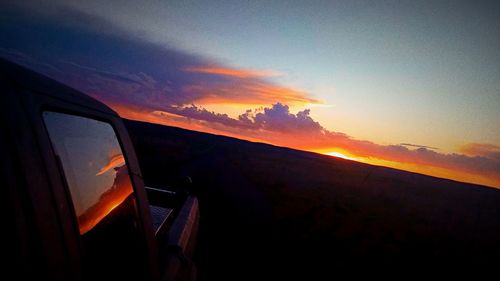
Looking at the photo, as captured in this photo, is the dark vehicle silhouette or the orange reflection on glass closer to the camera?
the dark vehicle silhouette

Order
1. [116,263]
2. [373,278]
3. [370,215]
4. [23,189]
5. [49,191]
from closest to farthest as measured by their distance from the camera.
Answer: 1. [23,189]
2. [49,191]
3. [116,263]
4. [373,278]
5. [370,215]

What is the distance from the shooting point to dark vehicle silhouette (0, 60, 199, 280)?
36.4 inches

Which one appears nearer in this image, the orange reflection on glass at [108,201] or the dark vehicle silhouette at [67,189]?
the dark vehicle silhouette at [67,189]

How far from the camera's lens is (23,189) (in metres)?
0.94

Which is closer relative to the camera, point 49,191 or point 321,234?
point 49,191

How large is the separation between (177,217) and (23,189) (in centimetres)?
278

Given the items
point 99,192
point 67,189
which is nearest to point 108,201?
point 99,192

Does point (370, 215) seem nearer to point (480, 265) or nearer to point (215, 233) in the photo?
point (480, 265)

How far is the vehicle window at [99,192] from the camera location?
4.07 ft

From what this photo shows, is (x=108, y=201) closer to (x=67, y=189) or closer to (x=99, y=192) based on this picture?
(x=99, y=192)

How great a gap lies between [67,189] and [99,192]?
0.37 metres

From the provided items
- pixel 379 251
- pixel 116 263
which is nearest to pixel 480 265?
pixel 379 251

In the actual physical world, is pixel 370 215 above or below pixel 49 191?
below

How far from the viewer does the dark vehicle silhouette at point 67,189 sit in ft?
3.04
